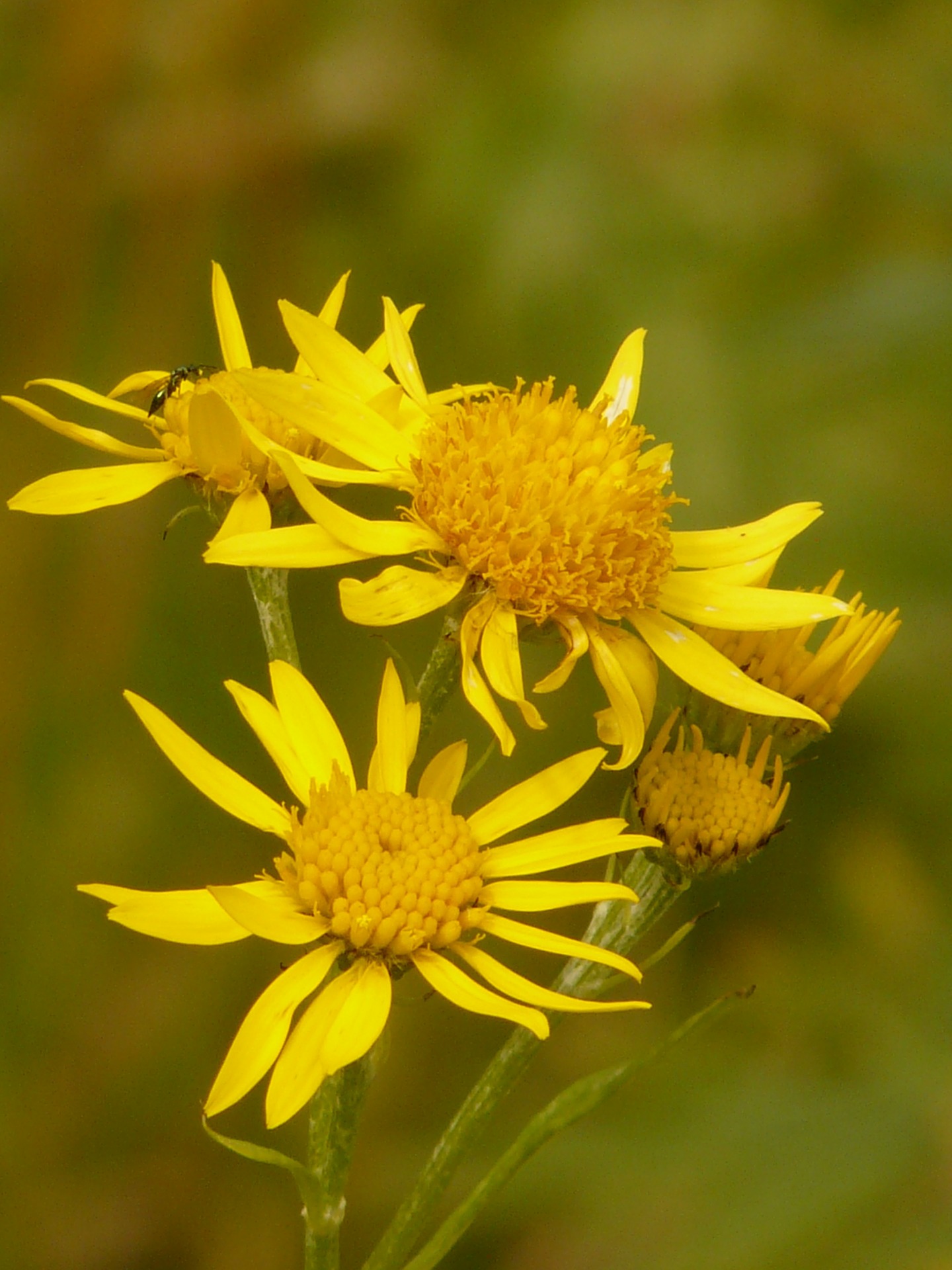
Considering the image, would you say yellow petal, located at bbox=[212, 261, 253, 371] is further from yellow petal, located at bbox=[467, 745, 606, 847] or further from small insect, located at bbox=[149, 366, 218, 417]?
yellow petal, located at bbox=[467, 745, 606, 847]

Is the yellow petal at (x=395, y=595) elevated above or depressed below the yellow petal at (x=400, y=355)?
below

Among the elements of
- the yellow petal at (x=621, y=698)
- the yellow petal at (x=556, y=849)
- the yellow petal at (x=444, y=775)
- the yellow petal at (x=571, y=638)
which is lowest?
the yellow petal at (x=556, y=849)

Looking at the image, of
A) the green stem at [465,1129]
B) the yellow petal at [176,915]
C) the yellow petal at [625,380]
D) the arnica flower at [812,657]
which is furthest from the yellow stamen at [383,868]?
the yellow petal at [625,380]

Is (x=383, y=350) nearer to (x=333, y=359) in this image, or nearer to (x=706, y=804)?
(x=333, y=359)

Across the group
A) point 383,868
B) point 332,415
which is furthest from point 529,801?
point 332,415

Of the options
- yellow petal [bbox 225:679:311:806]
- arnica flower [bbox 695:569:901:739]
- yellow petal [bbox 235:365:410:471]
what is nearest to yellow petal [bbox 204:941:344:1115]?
yellow petal [bbox 225:679:311:806]

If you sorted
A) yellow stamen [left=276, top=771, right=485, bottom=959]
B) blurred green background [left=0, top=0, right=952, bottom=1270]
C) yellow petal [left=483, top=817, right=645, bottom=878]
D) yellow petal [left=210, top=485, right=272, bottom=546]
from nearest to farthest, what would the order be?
1. yellow stamen [left=276, top=771, right=485, bottom=959]
2. yellow petal [left=483, top=817, right=645, bottom=878]
3. yellow petal [left=210, top=485, right=272, bottom=546]
4. blurred green background [left=0, top=0, right=952, bottom=1270]

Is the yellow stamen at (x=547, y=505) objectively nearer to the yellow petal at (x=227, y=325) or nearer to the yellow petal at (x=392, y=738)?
the yellow petal at (x=392, y=738)
